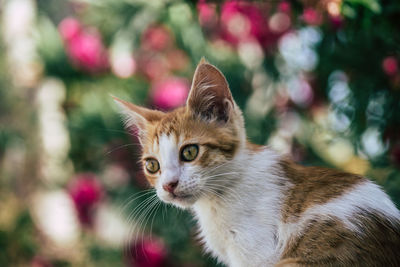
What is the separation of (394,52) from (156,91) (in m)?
0.51

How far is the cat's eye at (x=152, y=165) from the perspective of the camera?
1.81 feet

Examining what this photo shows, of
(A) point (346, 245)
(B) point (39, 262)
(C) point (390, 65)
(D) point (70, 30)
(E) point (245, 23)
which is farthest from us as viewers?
(B) point (39, 262)

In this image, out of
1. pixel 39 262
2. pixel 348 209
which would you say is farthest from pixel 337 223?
pixel 39 262

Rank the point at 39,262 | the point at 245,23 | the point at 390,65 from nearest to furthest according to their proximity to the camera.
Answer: the point at 390,65 < the point at 245,23 < the point at 39,262

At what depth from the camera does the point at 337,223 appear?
1.58 ft

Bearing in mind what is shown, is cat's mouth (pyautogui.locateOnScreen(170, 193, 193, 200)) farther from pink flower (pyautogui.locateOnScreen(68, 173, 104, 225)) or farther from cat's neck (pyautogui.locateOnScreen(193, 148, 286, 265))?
pink flower (pyautogui.locateOnScreen(68, 173, 104, 225))

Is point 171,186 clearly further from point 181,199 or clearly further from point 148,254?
point 148,254

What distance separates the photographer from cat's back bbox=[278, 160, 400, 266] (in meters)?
0.46

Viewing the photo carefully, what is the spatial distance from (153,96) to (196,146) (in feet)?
1.52

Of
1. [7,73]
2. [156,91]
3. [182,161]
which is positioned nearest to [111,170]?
[156,91]

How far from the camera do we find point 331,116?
81 centimetres

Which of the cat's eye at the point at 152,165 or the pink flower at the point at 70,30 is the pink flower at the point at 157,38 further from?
the cat's eye at the point at 152,165

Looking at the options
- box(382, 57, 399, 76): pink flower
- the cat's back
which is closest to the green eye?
the cat's back

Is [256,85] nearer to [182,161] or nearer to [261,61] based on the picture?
[261,61]
